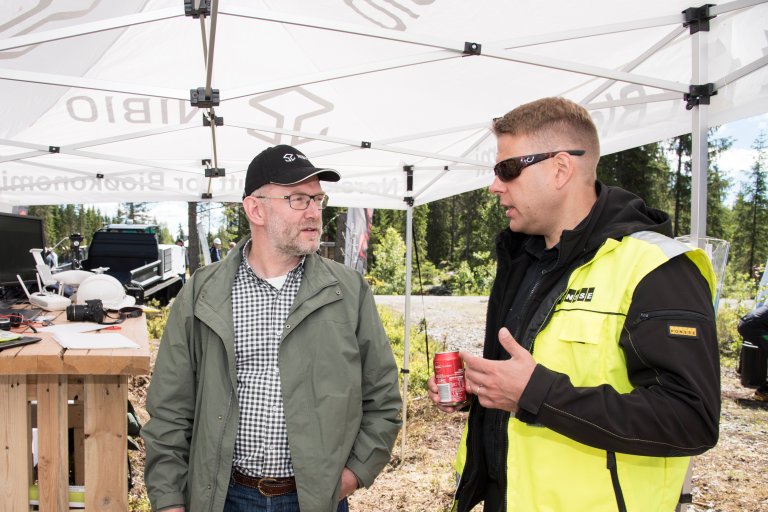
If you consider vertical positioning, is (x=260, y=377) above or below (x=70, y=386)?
above

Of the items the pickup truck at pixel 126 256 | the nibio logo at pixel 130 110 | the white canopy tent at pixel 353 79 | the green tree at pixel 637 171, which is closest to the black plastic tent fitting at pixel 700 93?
the white canopy tent at pixel 353 79

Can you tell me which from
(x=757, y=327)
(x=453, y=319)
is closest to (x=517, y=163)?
(x=757, y=327)

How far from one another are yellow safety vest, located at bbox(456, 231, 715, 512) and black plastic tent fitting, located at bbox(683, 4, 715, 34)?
5.99 feet

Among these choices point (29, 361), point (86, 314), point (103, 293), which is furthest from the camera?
point (103, 293)

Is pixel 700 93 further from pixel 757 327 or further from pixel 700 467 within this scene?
pixel 700 467

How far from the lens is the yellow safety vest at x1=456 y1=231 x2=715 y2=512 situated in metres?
1.27

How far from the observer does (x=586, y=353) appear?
4.30 feet

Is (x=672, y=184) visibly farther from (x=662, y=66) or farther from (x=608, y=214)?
(x=608, y=214)

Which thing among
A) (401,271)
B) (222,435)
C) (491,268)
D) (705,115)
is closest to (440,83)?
(705,115)

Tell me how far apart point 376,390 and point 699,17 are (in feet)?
7.76

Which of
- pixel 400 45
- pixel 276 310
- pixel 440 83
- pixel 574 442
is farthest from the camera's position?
pixel 440 83

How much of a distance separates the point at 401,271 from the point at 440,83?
67.3 feet

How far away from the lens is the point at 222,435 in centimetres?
177

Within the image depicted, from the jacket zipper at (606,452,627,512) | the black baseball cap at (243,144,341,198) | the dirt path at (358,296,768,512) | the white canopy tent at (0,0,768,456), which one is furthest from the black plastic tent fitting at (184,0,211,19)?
the dirt path at (358,296,768,512)
